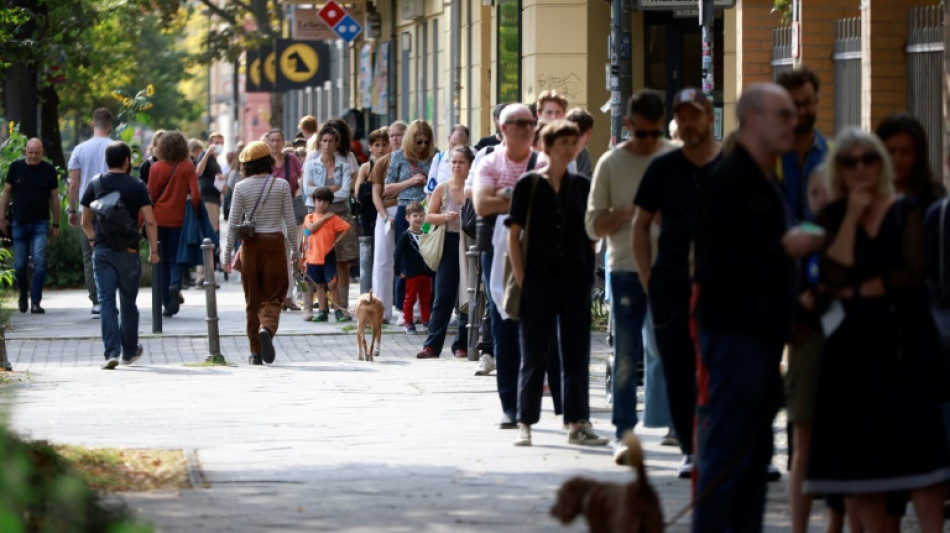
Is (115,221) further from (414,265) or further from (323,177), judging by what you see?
(323,177)

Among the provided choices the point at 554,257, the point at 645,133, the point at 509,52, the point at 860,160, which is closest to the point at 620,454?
→ the point at 554,257

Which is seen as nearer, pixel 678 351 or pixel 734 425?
pixel 734 425

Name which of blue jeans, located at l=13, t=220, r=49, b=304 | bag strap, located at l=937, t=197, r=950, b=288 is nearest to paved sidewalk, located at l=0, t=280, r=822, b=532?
bag strap, located at l=937, t=197, r=950, b=288

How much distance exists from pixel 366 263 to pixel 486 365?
5.10m

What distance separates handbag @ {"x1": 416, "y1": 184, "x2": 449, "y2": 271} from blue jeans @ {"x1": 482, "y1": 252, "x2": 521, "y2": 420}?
16.5ft

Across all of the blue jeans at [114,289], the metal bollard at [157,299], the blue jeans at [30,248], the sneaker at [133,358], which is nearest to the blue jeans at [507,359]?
the blue jeans at [114,289]

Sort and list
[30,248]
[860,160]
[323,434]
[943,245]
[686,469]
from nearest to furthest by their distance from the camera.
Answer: [860,160], [943,245], [686,469], [323,434], [30,248]

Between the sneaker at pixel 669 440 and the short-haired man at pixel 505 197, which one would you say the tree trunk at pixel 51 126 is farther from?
the sneaker at pixel 669 440

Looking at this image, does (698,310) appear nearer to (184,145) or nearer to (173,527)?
(173,527)

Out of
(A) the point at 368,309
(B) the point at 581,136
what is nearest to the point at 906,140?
(B) the point at 581,136

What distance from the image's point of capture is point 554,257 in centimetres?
1009

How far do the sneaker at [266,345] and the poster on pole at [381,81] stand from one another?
2071 cm

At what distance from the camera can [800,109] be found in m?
8.57

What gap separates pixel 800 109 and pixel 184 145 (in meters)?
12.4
